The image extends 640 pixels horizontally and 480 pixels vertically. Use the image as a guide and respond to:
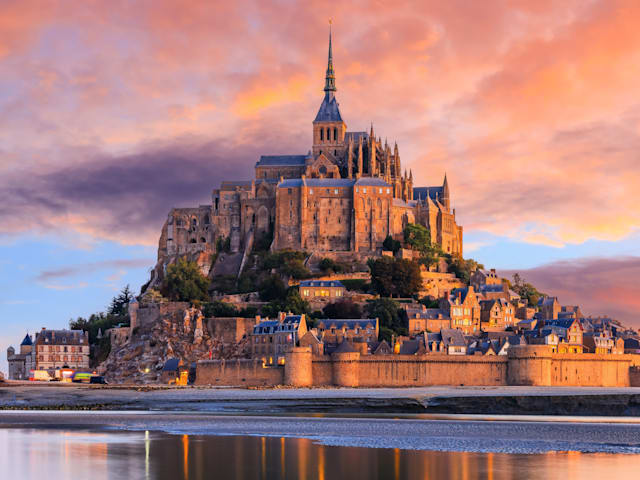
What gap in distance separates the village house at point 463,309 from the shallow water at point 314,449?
36323 mm

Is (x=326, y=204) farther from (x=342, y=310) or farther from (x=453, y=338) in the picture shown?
(x=453, y=338)

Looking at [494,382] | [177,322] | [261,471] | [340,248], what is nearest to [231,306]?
[177,322]

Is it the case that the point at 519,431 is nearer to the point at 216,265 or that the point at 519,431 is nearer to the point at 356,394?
the point at 356,394

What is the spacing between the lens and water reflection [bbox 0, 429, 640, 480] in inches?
1131

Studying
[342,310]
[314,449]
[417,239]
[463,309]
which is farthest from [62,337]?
[314,449]

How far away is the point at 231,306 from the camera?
8481 centimetres

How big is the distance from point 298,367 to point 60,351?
81.9 ft

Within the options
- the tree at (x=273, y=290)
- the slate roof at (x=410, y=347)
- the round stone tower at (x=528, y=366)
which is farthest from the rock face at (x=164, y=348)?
the round stone tower at (x=528, y=366)

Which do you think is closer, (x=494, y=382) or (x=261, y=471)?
(x=261, y=471)

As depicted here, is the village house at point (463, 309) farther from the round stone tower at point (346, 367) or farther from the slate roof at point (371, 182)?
the slate roof at point (371, 182)

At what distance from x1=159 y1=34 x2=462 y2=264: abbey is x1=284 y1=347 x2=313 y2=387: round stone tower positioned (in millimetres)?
30202

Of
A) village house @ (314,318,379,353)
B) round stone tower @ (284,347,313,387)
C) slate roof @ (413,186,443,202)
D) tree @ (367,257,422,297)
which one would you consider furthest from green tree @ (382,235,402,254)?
round stone tower @ (284,347,313,387)

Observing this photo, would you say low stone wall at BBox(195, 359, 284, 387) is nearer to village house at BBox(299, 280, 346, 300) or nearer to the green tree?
village house at BBox(299, 280, 346, 300)

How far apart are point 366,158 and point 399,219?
10.8 meters
